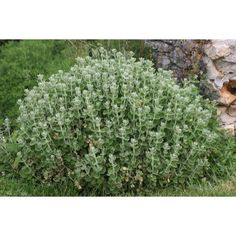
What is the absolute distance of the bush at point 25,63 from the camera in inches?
242

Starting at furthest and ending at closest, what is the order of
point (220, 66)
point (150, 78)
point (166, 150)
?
point (220, 66)
point (150, 78)
point (166, 150)

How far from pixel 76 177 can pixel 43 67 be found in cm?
159

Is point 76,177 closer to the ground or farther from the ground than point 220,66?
closer to the ground

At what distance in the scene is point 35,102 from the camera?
5172mm

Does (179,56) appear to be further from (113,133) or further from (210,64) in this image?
(113,133)

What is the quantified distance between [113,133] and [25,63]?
1.73 metres

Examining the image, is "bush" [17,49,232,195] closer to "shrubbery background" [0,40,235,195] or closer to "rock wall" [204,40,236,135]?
"shrubbery background" [0,40,235,195]

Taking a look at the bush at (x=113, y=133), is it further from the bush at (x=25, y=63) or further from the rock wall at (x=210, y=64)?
the bush at (x=25, y=63)

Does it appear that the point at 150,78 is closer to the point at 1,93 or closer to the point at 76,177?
the point at 76,177

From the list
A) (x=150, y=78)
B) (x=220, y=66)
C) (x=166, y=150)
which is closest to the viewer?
(x=166, y=150)

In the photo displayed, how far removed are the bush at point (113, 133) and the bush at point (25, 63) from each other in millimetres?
922

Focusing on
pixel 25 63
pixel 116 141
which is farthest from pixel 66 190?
pixel 25 63

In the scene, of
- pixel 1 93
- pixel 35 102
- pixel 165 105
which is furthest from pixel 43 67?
pixel 165 105

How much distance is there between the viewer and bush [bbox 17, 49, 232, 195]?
4.95m
